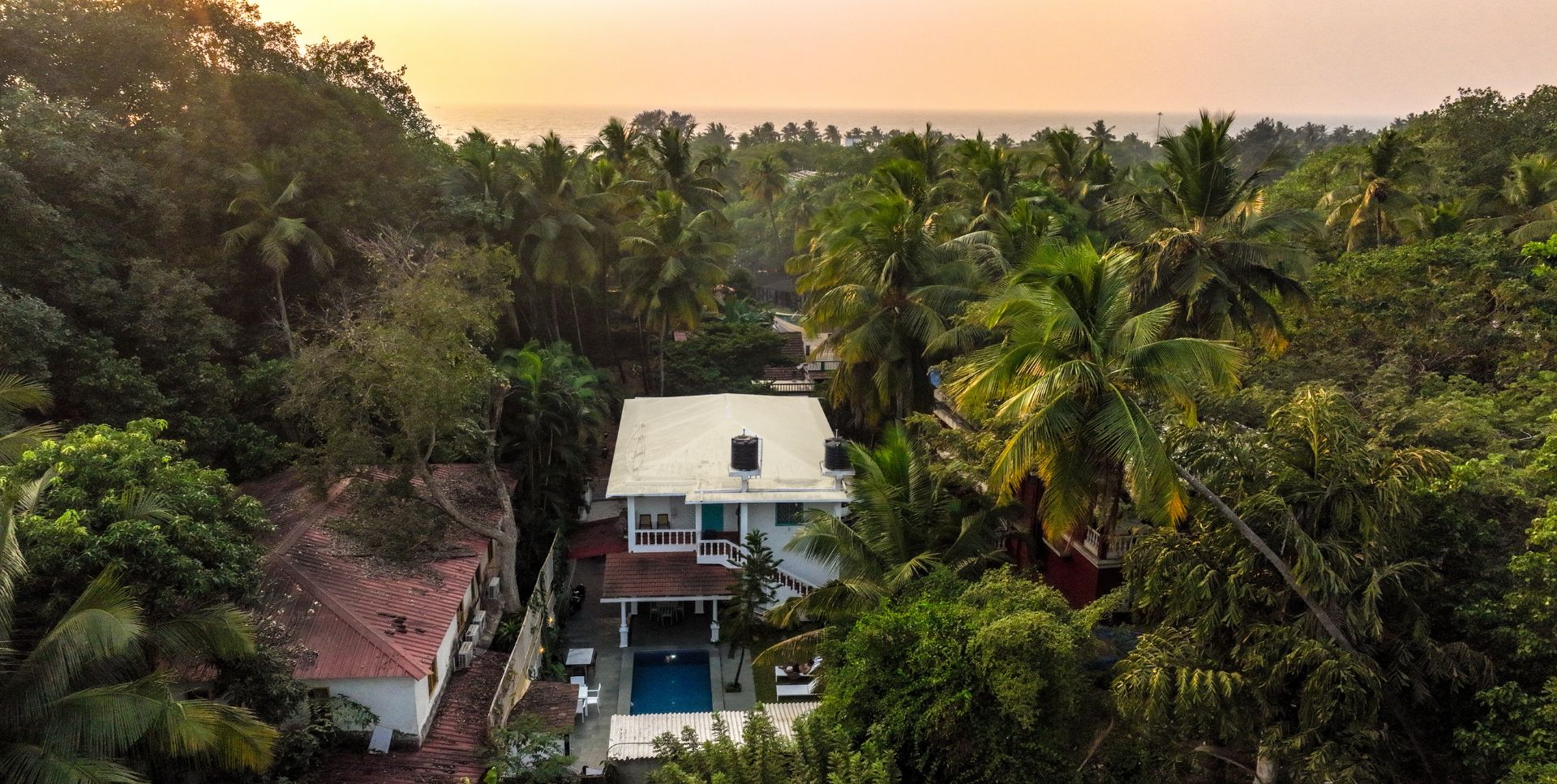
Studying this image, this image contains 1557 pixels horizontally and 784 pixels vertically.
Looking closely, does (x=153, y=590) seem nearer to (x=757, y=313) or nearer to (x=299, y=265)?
(x=299, y=265)

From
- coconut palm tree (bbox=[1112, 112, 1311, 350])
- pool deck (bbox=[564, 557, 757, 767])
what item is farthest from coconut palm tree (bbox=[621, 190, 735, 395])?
coconut palm tree (bbox=[1112, 112, 1311, 350])

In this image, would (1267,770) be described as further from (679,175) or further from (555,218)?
(679,175)

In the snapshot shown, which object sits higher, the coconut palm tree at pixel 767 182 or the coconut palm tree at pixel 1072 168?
the coconut palm tree at pixel 767 182

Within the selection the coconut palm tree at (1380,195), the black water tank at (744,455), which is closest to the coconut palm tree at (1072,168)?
the coconut palm tree at (1380,195)

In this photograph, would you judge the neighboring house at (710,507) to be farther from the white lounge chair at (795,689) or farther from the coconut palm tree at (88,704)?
the coconut palm tree at (88,704)

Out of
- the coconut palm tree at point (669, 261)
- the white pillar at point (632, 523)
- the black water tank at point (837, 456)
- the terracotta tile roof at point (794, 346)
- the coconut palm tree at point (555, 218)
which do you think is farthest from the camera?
the terracotta tile roof at point (794, 346)

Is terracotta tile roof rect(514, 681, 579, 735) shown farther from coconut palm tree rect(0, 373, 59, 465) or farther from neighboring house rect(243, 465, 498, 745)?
coconut palm tree rect(0, 373, 59, 465)

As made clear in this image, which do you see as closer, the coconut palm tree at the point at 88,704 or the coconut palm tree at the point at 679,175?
the coconut palm tree at the point at 88,704
